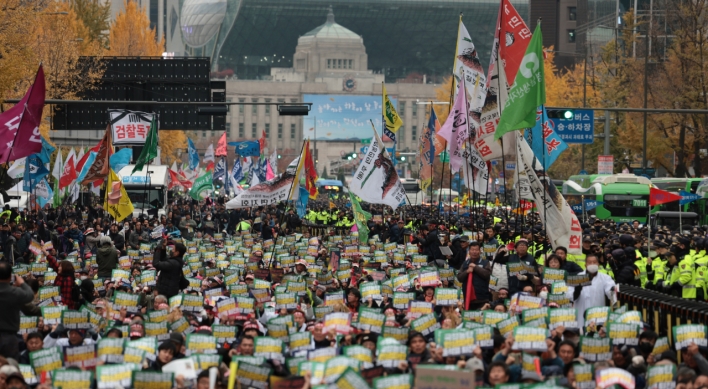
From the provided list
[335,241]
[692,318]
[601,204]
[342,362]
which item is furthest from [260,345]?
[601,204]

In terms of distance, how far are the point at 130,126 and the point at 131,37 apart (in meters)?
38.9

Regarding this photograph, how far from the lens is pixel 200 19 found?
15050 cm

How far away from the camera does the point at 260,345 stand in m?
11.6

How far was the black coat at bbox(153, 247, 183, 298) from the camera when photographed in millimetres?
17438

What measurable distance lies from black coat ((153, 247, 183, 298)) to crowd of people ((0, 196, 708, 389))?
0.02 m

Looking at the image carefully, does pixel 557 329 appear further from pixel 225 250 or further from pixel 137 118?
pixel 137 118

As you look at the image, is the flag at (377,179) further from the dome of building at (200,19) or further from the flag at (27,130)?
the dome of building at (200,19)

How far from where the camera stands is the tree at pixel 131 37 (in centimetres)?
7331

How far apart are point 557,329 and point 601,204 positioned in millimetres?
34225

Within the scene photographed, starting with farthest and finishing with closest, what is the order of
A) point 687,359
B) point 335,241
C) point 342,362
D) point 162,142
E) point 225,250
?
point 162,142, point 335,241, point 225,250, point 687,359, point 342,362

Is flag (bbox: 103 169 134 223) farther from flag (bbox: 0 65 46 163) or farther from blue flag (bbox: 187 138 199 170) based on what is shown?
blue flag (bbox: 187 138 199 170)

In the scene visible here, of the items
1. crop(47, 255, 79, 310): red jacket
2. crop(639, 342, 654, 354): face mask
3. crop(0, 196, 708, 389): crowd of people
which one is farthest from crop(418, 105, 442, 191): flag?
crop(639, 342, 654, 354): face mask

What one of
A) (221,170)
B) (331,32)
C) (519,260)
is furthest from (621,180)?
(331,32)

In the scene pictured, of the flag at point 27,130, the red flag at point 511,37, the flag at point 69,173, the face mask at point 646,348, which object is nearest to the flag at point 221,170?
the flag at point 69,173
